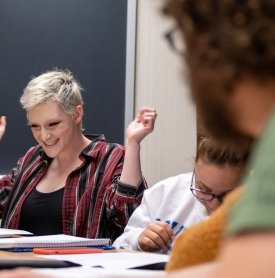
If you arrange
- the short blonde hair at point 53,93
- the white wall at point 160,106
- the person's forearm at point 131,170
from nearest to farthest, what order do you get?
the person's forearm at point 131,170
the short blonde hair at point 53,93
the white wall at point 160,106

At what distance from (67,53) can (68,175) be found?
2.75 ft

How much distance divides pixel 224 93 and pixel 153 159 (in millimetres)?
2718

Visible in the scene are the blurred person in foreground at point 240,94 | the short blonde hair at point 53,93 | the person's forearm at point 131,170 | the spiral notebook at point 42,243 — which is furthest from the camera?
the short blonde hair at point 53,93

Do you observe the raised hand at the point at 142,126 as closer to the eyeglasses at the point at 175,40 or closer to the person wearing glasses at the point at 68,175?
the person wearing glasses at the point at 68,175

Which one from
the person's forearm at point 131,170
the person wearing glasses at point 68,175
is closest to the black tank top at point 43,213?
the person wearing glasses at point 68,175

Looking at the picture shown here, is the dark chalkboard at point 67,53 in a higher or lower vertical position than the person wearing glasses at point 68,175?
higher

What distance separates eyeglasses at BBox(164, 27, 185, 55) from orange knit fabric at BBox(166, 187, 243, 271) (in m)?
0.33

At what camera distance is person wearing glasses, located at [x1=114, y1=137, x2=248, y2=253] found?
1.74 metres

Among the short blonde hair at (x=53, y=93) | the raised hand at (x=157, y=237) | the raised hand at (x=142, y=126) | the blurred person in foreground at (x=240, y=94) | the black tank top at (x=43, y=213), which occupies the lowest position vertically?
the black tank top at (x=43, y=213)

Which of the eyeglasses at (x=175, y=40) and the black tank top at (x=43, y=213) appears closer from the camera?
the eyeglasses at (x=175, y=40)

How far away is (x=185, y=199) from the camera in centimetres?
213

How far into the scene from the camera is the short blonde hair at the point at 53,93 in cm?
285

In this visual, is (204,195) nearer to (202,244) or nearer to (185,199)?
(185,199)

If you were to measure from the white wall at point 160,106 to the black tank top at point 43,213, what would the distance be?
647mm
